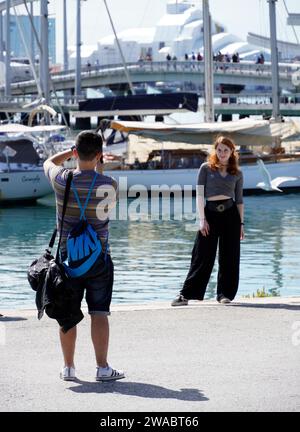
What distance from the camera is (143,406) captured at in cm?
652

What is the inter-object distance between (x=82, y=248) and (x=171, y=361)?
42.9 inches

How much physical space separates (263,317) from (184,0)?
4531cm

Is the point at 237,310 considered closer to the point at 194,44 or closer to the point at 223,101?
the point at 223,101

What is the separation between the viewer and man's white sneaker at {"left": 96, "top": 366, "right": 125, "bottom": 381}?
283 inches

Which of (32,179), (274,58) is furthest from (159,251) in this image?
(274,58)

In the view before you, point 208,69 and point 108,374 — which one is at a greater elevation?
point 208,69

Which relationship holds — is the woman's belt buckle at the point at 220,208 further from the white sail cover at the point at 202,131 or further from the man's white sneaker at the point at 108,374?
the white sail cover at the point at 202,131

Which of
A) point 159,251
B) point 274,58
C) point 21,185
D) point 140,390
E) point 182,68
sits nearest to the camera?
point 140,390

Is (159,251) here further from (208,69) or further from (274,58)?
(274,58)

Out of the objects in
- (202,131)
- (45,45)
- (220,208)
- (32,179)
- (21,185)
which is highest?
(45,45)

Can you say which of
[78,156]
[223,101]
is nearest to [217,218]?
[78,156]

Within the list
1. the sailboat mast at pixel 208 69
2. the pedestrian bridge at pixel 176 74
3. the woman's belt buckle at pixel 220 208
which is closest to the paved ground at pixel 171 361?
the woman's belt buckle at pixel 220 208

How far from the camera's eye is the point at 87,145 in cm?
716

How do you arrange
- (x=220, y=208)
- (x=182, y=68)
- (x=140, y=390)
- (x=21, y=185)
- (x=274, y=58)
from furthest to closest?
1. (x=182, y=68)
2. (x=274, y=58)
3. (x=21, y=185)
4. (x=220, y=208)
5. (x=140, y=390)
